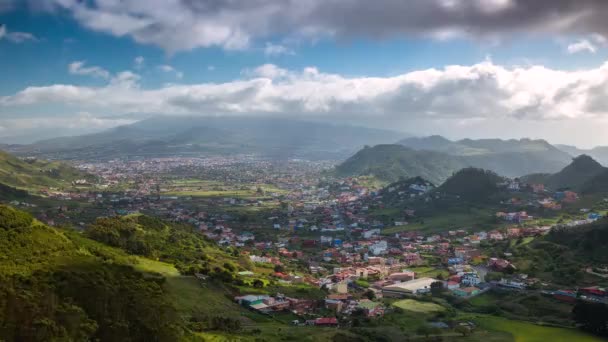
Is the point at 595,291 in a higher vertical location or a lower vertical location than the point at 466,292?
higher

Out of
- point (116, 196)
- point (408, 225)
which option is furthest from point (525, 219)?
point (116, 196)

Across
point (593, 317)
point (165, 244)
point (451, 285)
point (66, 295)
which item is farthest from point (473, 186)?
point (66, 295)

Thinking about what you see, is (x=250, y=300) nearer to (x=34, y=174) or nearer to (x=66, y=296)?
(x=66, y=296)

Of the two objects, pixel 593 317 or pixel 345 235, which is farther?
pixel 345 235

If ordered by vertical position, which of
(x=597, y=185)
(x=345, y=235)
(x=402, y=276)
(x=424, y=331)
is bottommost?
(x=345, y=235)

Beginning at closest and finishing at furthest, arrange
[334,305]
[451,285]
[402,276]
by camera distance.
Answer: [334,305], [451,285], [402,276]

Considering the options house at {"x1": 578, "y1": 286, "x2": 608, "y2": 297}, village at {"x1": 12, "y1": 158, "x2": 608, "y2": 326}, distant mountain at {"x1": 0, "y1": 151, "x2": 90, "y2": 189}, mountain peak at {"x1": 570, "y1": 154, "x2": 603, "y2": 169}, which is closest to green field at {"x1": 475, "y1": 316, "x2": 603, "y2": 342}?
village at {"x1": 12, "y1": 158, "x2": 608, "y2": 326}

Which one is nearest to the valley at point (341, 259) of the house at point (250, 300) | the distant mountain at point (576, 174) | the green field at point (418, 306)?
the house at point (250, 300)

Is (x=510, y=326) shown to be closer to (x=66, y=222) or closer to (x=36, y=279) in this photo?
(x=36, y=279)
